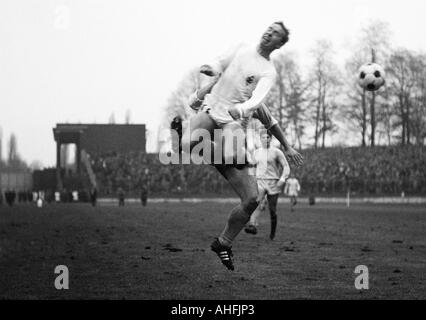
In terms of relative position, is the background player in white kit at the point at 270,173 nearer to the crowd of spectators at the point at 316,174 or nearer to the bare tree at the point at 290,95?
the crowd of spectators at the point at 316,174

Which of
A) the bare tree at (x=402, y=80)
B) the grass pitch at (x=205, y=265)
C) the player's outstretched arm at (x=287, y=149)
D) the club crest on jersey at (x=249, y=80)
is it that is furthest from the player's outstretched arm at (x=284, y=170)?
the bare tree at (x=402, y=80)

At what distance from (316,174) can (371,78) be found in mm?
39942

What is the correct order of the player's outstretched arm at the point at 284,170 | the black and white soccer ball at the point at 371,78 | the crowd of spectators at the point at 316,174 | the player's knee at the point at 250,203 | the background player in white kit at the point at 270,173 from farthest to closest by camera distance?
the crowd of spectators at the point at 316,174 < the black and white soccer ball at the point at 371,78 < the background player in white kit at the point at 270,173 < the player's outstretched arm at the point at 284,170 < the player's knee at the point at 250,203

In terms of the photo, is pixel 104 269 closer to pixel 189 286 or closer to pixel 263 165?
pixel 189 286

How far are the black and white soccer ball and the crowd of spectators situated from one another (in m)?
32.4

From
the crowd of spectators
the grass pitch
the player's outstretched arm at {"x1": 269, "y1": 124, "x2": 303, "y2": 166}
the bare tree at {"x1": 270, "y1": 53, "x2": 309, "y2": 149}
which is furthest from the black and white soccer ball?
the bare tree at {"x1": 270, "y1": 53, "x2": 309, "y2": 149}

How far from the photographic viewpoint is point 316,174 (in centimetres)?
6606

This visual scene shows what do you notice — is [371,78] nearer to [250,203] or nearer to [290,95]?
[250,203]

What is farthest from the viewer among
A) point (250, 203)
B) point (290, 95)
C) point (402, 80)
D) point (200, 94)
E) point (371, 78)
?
point (290, 95)

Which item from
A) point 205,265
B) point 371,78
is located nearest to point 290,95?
point 371,78

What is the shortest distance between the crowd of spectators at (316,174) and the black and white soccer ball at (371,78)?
32.4 metres

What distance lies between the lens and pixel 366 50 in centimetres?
7519

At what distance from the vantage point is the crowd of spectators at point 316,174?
2383 inches

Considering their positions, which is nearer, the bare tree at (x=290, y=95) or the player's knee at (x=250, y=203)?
the player's knee at (x=250, y=203)
